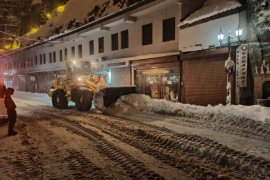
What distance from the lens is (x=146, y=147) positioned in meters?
7.90

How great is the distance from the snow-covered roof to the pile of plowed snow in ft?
16.4

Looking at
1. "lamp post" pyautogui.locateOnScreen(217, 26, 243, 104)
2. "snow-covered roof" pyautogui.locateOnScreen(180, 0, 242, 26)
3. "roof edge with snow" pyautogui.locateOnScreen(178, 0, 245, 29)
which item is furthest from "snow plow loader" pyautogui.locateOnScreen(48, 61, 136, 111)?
"lamp post" pyautogui.locateOnScreen(217, 26, 243, 104)

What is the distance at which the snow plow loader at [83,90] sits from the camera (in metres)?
16.3

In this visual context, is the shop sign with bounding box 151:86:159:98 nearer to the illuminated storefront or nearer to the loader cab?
the illuminated storefront

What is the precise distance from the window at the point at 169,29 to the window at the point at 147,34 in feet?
4.81

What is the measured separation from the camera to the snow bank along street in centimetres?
593

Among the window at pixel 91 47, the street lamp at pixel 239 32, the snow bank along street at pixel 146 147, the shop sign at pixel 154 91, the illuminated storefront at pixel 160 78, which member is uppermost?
the window at pixel 91 47

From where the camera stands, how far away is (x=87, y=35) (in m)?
28.0

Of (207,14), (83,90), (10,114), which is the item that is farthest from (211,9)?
(10,114)

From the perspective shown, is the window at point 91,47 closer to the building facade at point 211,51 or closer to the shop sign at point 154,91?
the shop sign at point 154,91

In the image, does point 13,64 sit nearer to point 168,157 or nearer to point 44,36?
point 44,36

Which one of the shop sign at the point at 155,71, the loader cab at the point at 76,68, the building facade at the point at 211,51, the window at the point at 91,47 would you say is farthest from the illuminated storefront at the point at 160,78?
the window at the point at 91,47

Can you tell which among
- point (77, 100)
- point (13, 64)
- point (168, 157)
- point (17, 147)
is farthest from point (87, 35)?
point (13, 64)

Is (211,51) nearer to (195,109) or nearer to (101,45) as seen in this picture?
(195,109)
